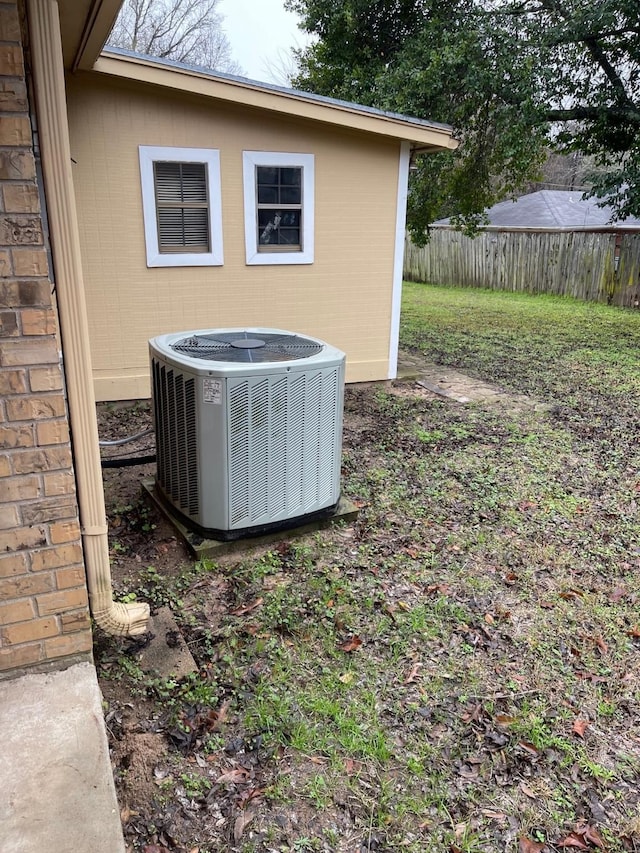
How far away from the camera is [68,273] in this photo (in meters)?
2.05

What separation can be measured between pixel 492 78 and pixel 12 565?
31.3 ft

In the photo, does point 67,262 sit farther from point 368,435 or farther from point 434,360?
point 434,360

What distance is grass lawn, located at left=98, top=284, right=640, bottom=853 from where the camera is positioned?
1967 mm

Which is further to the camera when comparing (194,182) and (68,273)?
(194,182)

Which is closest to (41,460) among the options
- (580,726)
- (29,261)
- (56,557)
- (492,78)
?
(56,557)

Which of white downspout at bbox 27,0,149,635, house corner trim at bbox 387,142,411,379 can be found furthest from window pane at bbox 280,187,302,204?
white downspout at bbox 27,0,149,635

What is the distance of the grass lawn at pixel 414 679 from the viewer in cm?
197

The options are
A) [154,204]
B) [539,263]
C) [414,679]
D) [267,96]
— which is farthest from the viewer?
[539,263]

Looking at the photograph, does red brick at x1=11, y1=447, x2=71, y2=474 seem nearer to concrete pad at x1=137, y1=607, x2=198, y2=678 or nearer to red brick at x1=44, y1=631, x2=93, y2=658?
red brick at x1=44, y1=631, x2=93, y2=658

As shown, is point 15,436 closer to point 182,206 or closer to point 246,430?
point 246,430

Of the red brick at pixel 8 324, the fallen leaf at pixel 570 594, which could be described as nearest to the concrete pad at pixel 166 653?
the red brick at pixel 8 324

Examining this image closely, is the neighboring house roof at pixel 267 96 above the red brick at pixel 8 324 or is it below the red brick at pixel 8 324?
above

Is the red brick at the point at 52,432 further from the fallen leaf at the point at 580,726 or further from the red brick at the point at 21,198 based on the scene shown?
the fallen leaf at the point at 580,726

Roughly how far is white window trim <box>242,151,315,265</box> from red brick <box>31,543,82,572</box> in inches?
192
